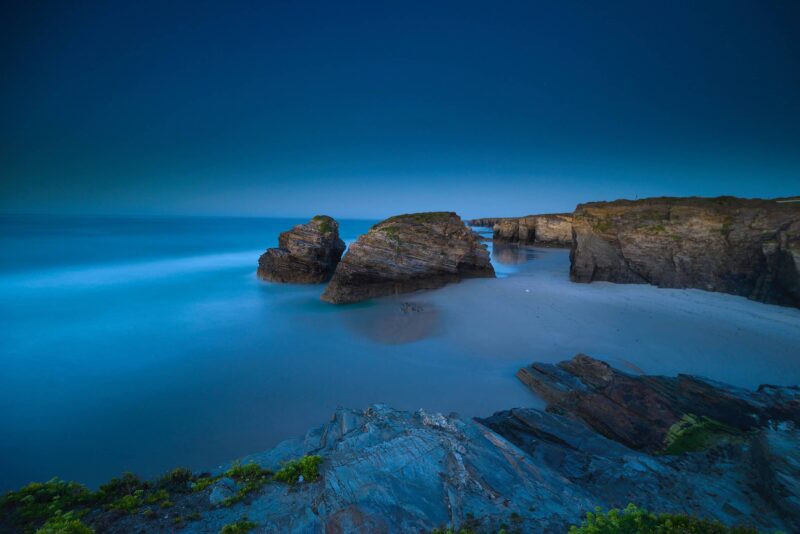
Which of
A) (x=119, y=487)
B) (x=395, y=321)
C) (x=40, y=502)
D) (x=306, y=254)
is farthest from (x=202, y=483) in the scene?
(x=306, y=254)

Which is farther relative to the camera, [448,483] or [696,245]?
[696,245]

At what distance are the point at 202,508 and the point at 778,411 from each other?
12.8m

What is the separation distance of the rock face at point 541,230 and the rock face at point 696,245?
92.2ft

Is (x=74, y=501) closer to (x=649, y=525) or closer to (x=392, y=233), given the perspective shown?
(x=649, y=525)

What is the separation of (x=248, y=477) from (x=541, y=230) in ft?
193

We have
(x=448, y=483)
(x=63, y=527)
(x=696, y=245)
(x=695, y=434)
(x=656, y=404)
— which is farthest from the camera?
(x=696, y=245)

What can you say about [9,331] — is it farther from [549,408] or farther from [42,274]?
[549,408]

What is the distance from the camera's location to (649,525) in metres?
3.56

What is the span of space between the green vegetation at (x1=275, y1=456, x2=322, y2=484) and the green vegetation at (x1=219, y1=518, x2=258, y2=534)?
0.88 metres

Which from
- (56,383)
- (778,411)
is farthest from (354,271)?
(778,411)

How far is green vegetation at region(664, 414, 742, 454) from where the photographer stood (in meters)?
6.86

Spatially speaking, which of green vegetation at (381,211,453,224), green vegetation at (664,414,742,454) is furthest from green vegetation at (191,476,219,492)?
green vegetation at (381,211,453,224)

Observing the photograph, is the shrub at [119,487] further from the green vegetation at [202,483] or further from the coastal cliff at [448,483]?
the green vegetation at [202,483]

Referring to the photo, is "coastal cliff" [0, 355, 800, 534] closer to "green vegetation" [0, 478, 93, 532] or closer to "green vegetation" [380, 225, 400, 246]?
"green vegetation" [0, 478, 93, 532]
